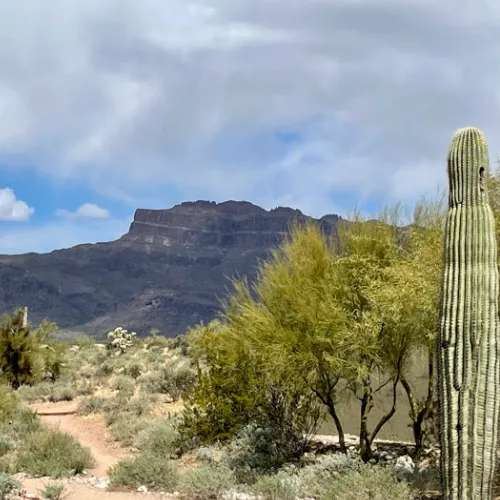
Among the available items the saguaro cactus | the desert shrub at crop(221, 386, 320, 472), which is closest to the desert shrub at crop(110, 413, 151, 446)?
the desert shrub at crop(221, 386, 320, 472)

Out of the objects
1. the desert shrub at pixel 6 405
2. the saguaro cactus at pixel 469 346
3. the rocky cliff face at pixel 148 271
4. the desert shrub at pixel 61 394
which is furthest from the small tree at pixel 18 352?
the rocky cliff face at pixel 148 271

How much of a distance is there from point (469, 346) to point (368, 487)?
2703 millimetres

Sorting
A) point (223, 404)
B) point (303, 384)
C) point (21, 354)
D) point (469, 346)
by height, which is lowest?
point (223, 404)

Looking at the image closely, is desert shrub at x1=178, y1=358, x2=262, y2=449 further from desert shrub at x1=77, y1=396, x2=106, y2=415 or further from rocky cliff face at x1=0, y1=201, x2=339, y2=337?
rocky cliff face at x1=0, y1=201, x2=339, y2=337

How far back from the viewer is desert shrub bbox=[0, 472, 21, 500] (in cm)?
927

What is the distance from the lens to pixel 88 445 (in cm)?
1530

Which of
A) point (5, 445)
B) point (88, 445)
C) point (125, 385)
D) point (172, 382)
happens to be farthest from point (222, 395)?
point (125, 385)

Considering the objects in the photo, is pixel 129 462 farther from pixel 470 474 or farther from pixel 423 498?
pixel 470 474

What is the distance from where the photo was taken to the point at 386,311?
1099 cm

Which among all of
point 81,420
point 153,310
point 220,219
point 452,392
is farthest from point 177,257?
point 452,392

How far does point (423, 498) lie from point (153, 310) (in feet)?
379

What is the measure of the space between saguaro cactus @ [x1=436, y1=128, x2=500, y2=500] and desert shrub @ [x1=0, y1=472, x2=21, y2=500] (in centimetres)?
601

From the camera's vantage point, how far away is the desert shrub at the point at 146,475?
423 inches

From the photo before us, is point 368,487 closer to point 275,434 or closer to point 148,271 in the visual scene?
point 275,434
